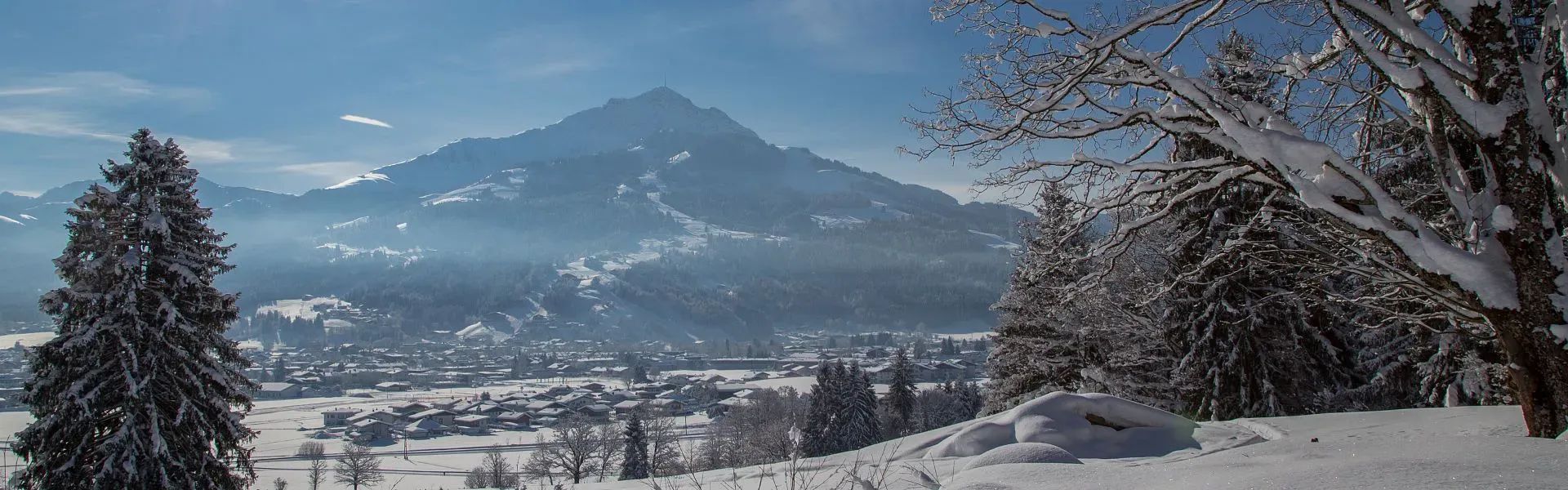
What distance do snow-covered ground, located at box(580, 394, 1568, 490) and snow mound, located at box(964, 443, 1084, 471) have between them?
0.01 metres

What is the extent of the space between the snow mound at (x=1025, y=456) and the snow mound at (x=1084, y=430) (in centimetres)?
48

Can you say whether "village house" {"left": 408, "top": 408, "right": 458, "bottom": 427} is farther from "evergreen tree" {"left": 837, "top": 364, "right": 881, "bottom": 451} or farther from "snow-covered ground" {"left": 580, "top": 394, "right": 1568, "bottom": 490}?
"snow-covered ground" {"left": 580, "top": 394, "right": 1568, "bottom": 490}

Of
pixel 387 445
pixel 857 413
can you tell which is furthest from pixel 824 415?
pixel 387 445

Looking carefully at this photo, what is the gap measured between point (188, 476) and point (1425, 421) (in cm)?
1644

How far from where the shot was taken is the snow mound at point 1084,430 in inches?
249

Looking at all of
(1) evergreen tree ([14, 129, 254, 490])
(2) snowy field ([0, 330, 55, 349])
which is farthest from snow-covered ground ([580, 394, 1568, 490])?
(2) snowy field ([0, 330, 55, 349])

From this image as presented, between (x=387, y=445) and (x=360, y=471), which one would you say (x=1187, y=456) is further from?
(x=387, y=445)

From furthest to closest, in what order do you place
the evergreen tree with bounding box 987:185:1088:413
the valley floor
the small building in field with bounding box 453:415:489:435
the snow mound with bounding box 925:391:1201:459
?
the small building in field with bounding box 453:415:489:435
the evergreen tree with bounding box 987:185:1088:413
the snow mound with bounding box 925:391:1201:459
the valley floor

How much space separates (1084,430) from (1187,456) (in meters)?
1.11

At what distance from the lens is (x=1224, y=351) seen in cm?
1642

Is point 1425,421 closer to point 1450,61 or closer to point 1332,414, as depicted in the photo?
point 1332,414

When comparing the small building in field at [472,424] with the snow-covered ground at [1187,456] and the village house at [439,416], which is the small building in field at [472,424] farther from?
the snow-covered ground at [1187,456]

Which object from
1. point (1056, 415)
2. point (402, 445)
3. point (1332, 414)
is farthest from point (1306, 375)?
point (402, 445)

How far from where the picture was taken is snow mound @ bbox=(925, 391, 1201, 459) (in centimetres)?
634
